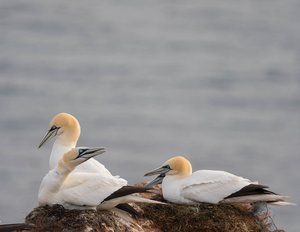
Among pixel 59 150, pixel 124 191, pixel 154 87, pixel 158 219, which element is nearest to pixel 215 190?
pixel 158 219

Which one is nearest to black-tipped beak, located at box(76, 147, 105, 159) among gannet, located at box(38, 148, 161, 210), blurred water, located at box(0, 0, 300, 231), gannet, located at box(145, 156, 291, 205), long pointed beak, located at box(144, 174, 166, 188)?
gannet, located at box(38, 148, 161, 210)

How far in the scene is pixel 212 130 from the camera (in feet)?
117

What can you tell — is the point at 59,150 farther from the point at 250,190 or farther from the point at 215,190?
the point at 250,190

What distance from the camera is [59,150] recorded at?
1404 cm

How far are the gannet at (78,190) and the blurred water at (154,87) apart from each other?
13.1 metres

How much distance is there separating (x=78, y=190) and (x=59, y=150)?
1.56 m

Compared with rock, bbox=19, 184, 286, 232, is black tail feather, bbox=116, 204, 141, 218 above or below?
above

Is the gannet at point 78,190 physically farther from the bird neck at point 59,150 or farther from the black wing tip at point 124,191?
the bird neck at point 59,150

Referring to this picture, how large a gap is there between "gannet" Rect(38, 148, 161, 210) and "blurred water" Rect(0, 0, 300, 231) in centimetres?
1305

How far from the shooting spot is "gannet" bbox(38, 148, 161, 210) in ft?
40.8

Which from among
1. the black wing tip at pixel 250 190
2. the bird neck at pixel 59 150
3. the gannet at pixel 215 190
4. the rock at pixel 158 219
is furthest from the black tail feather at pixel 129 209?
the bird neck at pixel 59 150

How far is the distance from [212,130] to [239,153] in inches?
117

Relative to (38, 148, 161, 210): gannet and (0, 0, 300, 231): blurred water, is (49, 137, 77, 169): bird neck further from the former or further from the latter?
(0, 0, 300, 231): blurred water

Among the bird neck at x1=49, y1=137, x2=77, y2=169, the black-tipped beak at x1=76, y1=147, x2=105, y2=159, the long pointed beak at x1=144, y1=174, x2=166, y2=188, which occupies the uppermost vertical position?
the bird neck at x1=49, y1=137, x2=77, y2=169
